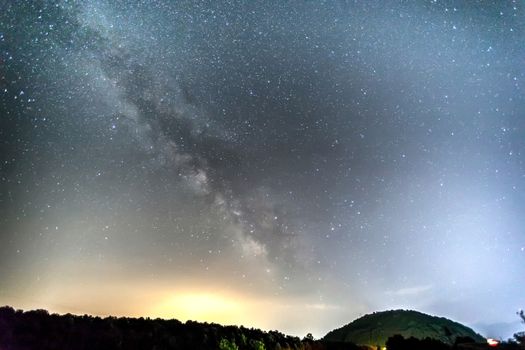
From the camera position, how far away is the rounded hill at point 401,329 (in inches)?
2026

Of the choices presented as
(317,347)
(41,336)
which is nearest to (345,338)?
(317,347)

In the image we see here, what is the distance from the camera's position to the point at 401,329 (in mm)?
53312

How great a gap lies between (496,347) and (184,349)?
17.4 meters

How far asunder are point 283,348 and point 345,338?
40226mm

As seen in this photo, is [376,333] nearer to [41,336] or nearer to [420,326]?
[420,326]

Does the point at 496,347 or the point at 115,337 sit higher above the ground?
the point at 496,347

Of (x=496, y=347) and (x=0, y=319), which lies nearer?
(x=0, y=319)

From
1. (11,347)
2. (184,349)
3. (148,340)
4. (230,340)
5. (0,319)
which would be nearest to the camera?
(11,347)

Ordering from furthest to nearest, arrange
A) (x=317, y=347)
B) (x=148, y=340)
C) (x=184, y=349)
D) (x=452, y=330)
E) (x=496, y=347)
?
1. (x=452, y=330)
2. (x=317, y=347)
3. (x=496, y=347)
4. (x=184, y=349)
5. (x=148, y=340)

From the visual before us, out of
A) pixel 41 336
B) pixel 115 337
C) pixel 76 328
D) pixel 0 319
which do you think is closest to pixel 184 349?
pixel 115 337

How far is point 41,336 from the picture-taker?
34.8 ft

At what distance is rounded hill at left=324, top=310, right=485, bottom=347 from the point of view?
5147 centimetres

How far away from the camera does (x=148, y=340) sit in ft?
43.5

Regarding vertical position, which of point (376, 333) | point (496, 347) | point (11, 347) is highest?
point (376, 333)
